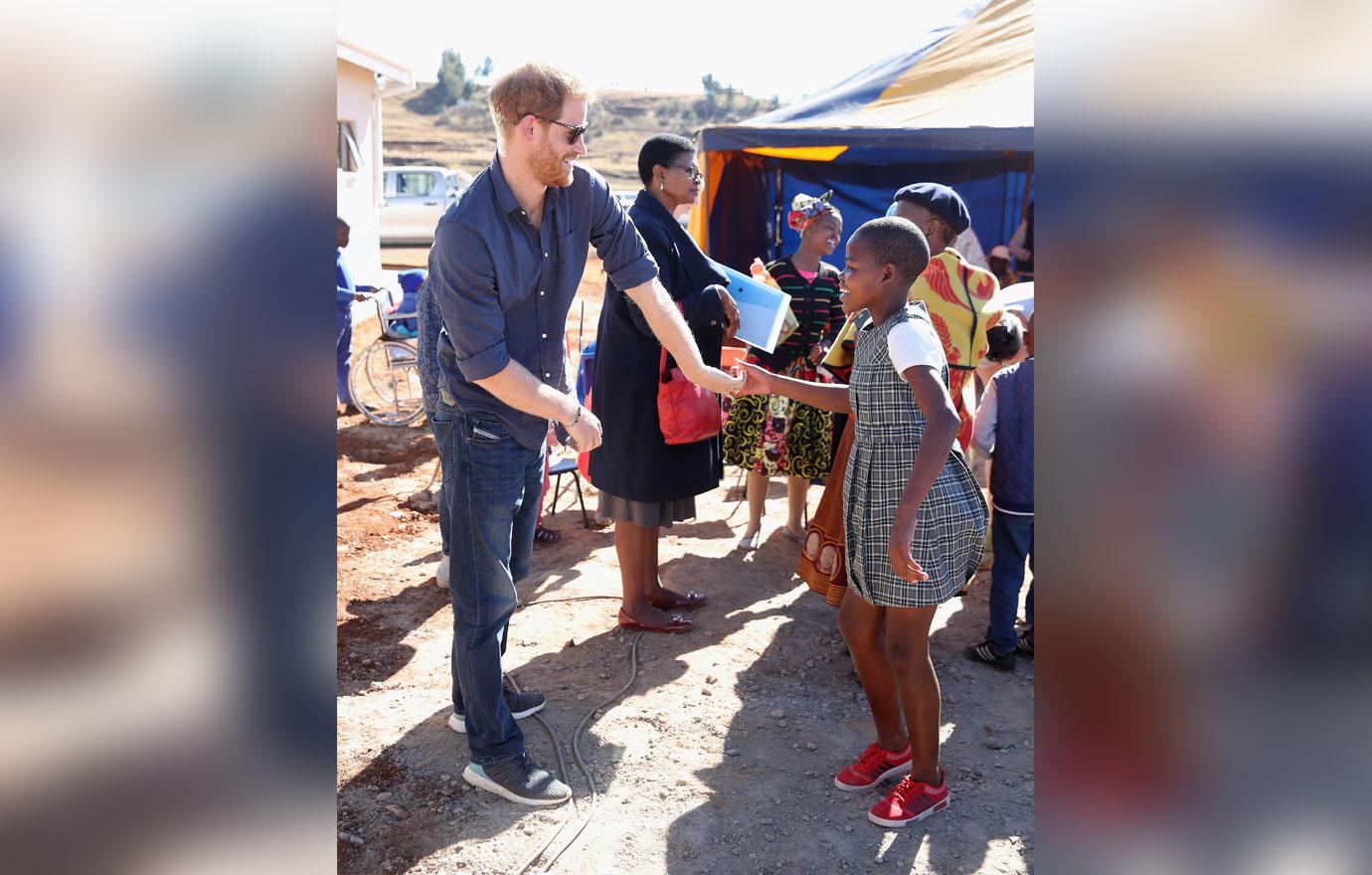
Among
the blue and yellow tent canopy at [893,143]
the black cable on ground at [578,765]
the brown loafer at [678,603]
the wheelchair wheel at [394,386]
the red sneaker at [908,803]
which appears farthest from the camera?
the wheelchair wheel at [394,386]

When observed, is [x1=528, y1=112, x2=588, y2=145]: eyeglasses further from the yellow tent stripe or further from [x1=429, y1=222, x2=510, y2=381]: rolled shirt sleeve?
the yellow tent stripe

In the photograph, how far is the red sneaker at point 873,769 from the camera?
3408 millimetres

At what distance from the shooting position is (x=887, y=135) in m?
7.31

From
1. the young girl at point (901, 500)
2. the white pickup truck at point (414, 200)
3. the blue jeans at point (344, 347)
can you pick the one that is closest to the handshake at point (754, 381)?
→ the young girl at point (901, 500)

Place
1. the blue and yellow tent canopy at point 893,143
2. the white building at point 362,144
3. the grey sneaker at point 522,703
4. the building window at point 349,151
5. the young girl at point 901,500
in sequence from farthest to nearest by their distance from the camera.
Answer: the building window at point 349,151
the white building at point 362,144
the blue and yellow tent canopy at point 893,143
the grey sneaker at point 522,703
the young girl at point 901,500

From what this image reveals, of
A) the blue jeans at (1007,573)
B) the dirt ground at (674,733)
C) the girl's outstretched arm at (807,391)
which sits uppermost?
the girl's outstretched arm at (807,391)

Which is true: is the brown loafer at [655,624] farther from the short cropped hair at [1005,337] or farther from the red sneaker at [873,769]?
the short cropped hair at [1005,337]

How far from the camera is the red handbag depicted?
4.29 metres

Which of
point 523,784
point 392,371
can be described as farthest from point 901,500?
point 392,371

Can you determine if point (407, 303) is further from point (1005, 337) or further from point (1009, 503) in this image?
point (1009, 503)

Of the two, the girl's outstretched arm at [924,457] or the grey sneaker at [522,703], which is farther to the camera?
the grey sneaker at [522,703]

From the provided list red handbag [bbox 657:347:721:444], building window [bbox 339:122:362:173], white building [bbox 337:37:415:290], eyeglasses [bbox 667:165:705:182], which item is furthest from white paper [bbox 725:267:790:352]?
building window [bbox 339:122:362:173]

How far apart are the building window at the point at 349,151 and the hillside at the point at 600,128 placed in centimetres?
2311
